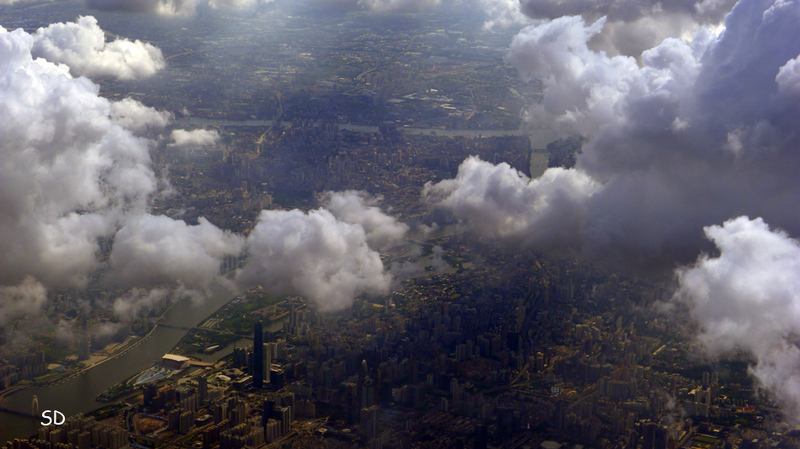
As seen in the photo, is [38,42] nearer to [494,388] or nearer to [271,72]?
[271,72]

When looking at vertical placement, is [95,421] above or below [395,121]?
below

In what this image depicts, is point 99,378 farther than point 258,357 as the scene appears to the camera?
No

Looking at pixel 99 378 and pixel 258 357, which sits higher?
pixel 258 357

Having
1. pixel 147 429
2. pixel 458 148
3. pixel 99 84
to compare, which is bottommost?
pixel 147 429

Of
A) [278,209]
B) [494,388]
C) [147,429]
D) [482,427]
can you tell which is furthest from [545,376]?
[278,209]

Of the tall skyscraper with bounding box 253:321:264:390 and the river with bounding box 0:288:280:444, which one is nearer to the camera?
the river with bounding box 0:288:280:444
